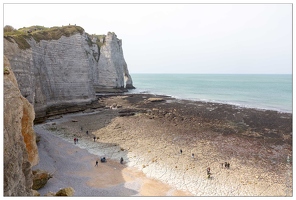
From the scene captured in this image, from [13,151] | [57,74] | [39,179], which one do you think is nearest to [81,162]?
[39,179]

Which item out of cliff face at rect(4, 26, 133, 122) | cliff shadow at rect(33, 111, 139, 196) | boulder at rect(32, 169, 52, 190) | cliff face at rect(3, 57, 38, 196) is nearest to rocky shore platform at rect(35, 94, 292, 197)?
cliff shadow at rect(33, 111, 139, 196)

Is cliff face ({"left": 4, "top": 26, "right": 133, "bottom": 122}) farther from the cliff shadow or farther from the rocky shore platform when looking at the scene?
the cliff shadow

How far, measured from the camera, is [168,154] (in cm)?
2580

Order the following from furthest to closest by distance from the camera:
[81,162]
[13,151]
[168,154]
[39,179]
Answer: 1. [168,154]
2. [81,162]
3. [39,179]
4. [13,151]

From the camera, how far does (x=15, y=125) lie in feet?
34.3

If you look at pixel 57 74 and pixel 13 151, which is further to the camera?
pixel 57 74

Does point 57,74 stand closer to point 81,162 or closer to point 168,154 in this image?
point 81,162

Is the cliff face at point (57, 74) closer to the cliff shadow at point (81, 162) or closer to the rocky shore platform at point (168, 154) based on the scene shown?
the rocky shore platform at point (168, 154)

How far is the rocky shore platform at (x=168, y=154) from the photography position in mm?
19188

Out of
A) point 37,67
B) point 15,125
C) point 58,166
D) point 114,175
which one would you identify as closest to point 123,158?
point 114,175

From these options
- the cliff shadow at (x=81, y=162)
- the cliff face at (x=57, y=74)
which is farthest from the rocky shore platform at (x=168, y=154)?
the cliff face at (x=57, y=74)

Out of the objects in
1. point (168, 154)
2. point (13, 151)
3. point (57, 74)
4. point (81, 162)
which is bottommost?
point (81, 162)

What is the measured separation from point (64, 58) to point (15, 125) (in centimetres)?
4060

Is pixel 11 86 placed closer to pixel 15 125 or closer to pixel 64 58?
pixel 15 125
